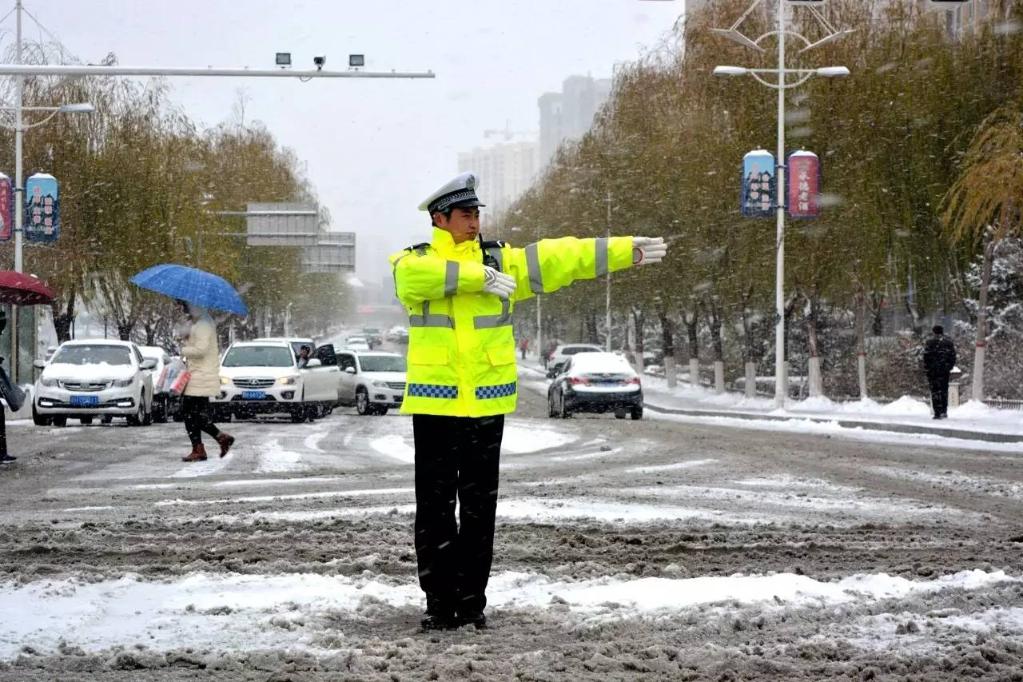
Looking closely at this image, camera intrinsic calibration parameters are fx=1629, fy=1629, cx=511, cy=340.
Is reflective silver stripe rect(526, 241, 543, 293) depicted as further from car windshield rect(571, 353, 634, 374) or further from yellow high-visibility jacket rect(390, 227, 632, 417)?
car windshield rect(571, 353, 634, 374)

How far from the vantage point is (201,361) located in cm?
1797

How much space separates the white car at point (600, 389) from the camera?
113 feet

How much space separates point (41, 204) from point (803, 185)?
20391 millimetres

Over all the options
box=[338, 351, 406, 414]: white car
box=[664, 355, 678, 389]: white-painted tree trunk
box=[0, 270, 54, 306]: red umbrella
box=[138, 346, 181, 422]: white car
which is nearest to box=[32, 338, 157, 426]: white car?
box=[138, 346, 181, 422]: white car

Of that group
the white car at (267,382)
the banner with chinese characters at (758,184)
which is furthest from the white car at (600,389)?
the banner with chinese characters at (758,184)

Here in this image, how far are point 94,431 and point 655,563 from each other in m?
18.9

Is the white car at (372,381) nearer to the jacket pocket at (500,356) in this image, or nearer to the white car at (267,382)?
the white car at (267,382)

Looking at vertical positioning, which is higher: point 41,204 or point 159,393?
point 41,204

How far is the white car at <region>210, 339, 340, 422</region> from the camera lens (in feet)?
99.3

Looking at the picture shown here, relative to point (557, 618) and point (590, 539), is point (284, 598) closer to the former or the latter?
point (557, 618)

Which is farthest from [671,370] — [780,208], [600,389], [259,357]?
[259,357]

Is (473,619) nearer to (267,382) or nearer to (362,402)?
(267,382)

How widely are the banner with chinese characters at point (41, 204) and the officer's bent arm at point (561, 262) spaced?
38.9m

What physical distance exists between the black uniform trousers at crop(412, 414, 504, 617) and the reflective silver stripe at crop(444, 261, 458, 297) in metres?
0.54
